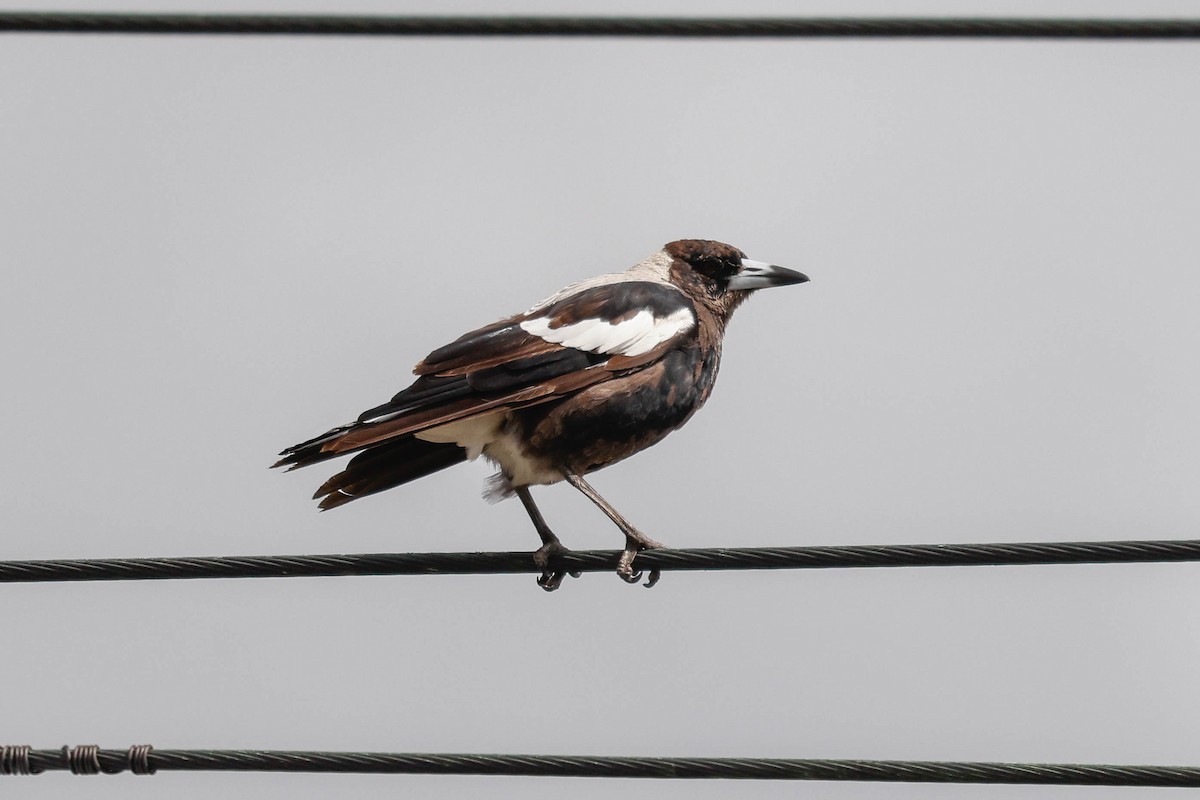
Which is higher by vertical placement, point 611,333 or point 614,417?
point 611,333

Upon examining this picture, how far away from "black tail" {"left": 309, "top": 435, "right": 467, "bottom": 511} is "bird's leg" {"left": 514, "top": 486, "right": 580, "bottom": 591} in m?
0.38

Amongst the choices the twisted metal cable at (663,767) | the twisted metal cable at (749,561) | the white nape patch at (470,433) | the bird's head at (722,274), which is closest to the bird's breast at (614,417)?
the white nape patch at (470,433)

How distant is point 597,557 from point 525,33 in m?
1.94

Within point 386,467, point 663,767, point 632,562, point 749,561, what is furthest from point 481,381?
point 663,767

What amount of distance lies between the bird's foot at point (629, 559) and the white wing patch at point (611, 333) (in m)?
0.96

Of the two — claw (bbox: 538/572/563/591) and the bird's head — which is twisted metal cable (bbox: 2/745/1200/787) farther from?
the bird's head

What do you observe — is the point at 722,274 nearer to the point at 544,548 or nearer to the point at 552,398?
the point at 552,398

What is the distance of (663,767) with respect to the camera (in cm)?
538

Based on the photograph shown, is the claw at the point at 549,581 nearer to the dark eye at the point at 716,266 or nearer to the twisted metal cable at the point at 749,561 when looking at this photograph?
the twisted metal cable at the point at 749,561

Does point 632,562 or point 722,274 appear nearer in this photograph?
point 632,562

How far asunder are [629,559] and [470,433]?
1426mm

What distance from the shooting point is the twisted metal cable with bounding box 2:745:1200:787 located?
5.26 metres

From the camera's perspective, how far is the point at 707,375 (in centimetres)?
836

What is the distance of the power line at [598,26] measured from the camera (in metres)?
6.35
